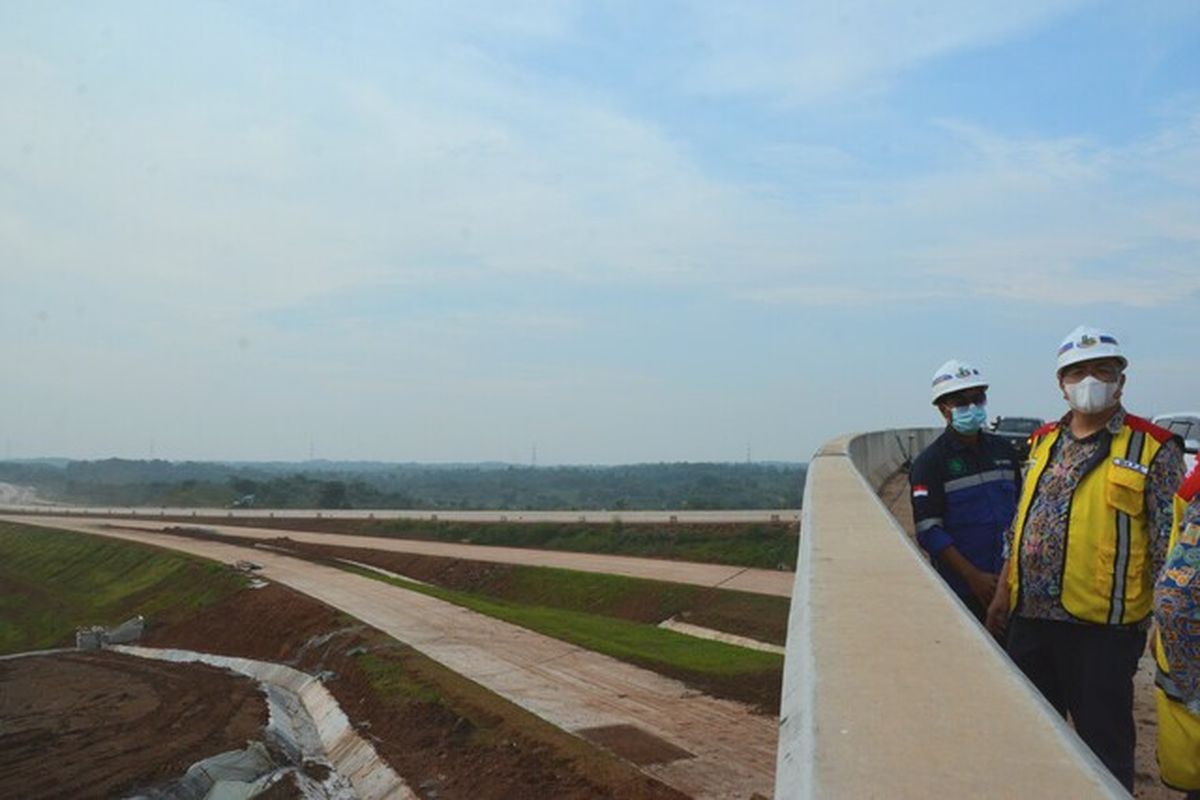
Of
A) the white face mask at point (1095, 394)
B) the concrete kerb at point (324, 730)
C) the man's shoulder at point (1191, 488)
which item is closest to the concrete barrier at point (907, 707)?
the man's shoulder at point (1191, 488)

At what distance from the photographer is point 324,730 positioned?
1407 centimetres

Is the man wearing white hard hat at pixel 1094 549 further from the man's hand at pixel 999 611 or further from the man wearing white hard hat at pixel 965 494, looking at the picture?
the man wearing white hard hat at pixel 965 494

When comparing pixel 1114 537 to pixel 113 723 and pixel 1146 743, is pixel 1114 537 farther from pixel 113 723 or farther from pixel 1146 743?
pixel 113 723

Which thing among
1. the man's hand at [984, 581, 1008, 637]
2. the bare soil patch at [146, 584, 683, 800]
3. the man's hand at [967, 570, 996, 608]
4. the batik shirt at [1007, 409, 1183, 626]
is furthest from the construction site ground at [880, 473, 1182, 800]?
the bare soil patch at [146, 584, 683, 800]

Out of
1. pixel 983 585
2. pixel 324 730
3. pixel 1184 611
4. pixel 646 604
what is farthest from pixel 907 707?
pixel 646 604

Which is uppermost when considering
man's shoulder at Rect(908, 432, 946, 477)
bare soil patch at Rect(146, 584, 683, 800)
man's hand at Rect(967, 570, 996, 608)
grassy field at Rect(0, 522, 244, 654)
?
man's shoulder at Rect(908, 432, 946, 477)

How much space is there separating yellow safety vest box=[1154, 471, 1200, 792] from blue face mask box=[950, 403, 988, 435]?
2083mm

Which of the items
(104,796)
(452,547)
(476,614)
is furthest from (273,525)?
(104,796)

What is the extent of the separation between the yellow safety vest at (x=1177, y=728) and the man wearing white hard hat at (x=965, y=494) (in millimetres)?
1837

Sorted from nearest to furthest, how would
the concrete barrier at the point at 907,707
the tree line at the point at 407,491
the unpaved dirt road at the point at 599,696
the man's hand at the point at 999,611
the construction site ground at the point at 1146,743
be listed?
the concrete barrier at the point at 907,707 → the man's hand at the point at 999,611 → the construction site ground at the point at 1146,743 → the unpaved dirt road at the point at 599,696 → the tree line at the point at 407,491

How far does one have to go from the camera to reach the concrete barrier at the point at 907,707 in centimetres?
221

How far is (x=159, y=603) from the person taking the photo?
31453 millimetres

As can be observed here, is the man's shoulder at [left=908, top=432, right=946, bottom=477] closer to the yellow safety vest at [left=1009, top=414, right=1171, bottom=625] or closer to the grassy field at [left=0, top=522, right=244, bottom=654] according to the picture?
the yellow safety vest at [left=1009, top=414, right=1171, bottom=625]

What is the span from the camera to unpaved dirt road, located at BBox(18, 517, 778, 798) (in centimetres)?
936
